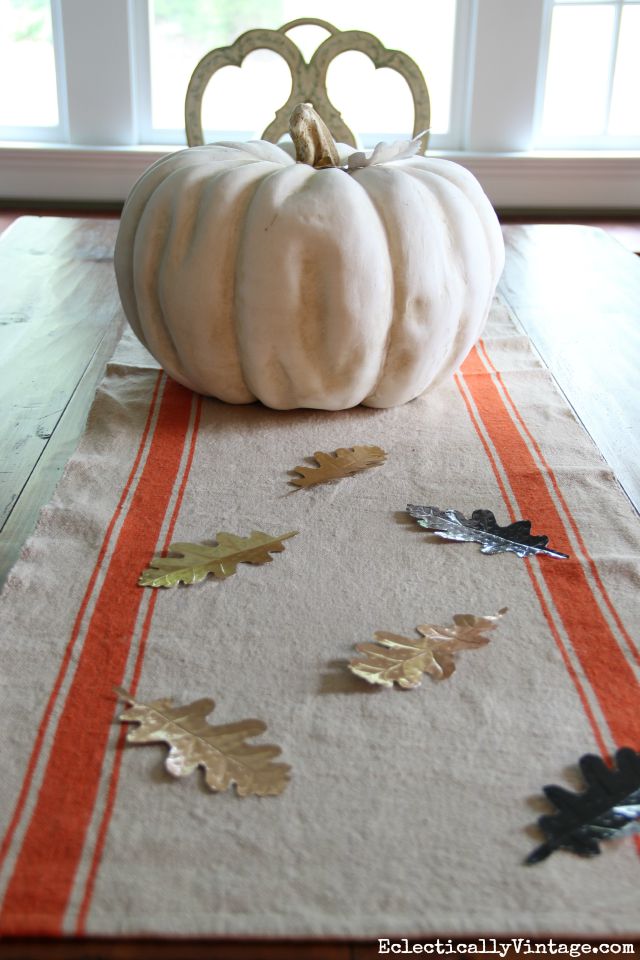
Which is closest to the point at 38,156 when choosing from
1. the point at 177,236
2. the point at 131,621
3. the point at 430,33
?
the point at 430,33

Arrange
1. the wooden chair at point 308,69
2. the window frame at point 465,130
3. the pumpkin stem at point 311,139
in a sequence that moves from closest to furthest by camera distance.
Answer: the pumpkin stem at point 311,139 → the wooden chair at point 308,69 → the window frame at point 465,130

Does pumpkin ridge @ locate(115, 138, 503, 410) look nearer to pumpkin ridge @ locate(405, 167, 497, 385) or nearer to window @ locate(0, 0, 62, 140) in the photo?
pumpkin ridge @ locate(405, 167, 497, 385)

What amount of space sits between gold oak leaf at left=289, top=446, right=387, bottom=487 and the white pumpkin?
90 mm

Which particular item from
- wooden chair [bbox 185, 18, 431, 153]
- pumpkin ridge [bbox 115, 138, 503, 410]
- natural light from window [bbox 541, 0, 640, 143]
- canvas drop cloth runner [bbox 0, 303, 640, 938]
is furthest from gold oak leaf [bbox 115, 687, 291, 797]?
natural light from window [bbox 541, 0, 640, 143]

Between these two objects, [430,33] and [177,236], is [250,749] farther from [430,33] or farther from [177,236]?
[430,33]

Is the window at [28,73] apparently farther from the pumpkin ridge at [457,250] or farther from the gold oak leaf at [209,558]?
the gold oak leaf at [209,558]

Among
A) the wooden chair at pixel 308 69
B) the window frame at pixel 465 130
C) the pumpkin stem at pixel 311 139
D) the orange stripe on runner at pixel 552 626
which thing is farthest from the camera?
the window frame at pixel 465 130

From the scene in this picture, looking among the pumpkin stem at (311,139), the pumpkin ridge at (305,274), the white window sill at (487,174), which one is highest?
the pumpkin stem at (311,139)

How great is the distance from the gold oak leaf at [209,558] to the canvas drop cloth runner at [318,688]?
0.01 meters

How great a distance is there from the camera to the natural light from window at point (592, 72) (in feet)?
8.94

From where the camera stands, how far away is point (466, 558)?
2.84 ft

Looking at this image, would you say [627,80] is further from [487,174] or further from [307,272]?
[307,272]

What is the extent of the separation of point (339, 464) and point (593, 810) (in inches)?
19.5

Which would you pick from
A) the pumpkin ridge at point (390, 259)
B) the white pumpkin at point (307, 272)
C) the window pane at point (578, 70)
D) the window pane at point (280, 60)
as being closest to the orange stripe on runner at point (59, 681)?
the white pumpkin at point (307, 272)
